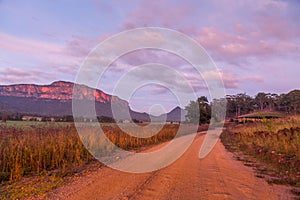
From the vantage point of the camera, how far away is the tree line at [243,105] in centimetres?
6725

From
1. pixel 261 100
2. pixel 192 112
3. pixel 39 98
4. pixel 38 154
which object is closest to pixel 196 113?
pixel 192 112

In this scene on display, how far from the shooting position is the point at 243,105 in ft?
339

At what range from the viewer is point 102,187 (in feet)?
20.4

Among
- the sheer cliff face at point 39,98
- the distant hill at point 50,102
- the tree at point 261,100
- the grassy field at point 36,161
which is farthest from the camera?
the tree at point 261,100

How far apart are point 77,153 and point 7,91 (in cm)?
13667

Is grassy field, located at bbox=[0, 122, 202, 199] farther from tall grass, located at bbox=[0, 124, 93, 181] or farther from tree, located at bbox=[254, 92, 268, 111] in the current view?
tree, located at bbox=[254, 92, 268, 111]

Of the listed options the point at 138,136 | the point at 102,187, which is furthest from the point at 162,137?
the point at 102,187

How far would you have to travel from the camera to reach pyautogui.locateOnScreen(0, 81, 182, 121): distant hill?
3152cm

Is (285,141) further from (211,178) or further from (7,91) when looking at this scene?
(7,91)

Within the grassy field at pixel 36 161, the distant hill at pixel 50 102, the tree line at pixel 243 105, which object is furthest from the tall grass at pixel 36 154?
the tree line at pixel 243 105

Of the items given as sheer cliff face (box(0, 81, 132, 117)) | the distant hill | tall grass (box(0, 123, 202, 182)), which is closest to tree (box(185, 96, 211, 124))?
the distant hill

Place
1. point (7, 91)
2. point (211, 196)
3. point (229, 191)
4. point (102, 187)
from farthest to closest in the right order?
point (7, 91), point (102, 187), point (229, 191), point (211, 196)

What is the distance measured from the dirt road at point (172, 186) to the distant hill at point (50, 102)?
29.6ft

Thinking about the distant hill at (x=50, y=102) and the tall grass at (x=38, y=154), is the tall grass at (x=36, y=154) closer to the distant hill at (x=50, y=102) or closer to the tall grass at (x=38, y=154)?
the tall grass at (x=38, y=154)
